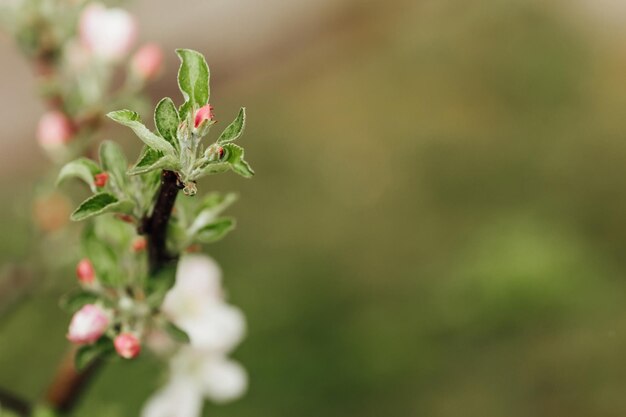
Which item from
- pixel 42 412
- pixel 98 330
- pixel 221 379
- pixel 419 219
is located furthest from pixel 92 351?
pixel 419 219

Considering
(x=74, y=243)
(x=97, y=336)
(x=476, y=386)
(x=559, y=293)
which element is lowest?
(x=97, y=336)

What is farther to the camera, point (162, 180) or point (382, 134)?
point (382, 134)

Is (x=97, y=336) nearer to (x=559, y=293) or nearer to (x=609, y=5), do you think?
(x=559, y=293)

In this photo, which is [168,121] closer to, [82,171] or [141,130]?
[141,130]

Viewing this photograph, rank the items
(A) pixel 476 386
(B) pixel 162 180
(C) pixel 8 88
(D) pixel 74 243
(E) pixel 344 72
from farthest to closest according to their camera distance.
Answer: (C) pixel 8 88
(E) pixel 344 72
(A) pixel 476 386
(D) pixel 74 243
(B) pixel 162 180

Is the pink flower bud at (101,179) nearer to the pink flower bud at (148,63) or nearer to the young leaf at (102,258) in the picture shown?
the young leaf at (102,258)

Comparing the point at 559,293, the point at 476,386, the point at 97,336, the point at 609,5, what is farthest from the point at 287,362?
the point at 609,5
